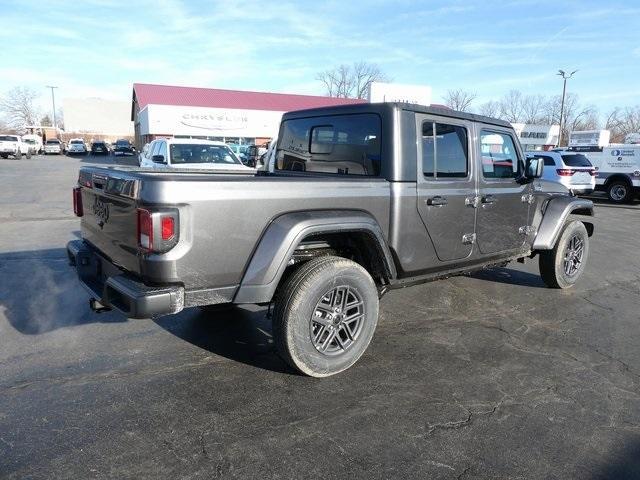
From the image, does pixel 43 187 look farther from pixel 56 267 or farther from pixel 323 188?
pixel 323 188

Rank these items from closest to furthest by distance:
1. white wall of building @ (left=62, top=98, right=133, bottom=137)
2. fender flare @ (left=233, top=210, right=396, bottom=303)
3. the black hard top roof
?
1. fender flare @ (left=233, top=210, right=396, bottom=303)
2. the black hard top roof
3. white wall of building @ (left=62, top=98, right=133, bottom=137)

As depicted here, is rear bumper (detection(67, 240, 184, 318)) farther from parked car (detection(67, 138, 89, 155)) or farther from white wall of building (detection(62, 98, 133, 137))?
white wall of building (detection(62, 98, 133, 137))

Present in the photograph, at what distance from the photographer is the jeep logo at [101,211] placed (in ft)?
11.1

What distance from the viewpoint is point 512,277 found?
21.3ft

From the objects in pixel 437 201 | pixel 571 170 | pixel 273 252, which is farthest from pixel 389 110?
pixel 571 170

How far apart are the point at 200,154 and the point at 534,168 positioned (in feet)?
26.7

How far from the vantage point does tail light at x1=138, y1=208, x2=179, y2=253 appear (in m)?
2.72

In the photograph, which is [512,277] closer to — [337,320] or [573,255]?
[573,255]

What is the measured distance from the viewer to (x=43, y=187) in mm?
16797

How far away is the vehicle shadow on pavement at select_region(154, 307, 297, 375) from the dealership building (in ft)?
103

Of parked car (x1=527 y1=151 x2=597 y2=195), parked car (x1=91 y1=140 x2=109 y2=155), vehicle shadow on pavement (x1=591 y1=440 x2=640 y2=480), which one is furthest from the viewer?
parked car (x1=91 y1=140 x2=109 y2=155)

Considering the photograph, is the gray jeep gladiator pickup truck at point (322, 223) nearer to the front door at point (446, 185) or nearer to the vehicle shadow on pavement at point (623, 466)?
the front door at point (446, 185)

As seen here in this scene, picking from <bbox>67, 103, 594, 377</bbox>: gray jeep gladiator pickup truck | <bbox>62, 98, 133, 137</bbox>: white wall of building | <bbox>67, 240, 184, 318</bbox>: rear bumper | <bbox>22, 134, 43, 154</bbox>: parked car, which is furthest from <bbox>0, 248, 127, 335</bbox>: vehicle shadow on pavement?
<bbox>62, 98, 133, 137</bbox>: white wall of building

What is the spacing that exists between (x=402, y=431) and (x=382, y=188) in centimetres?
168
